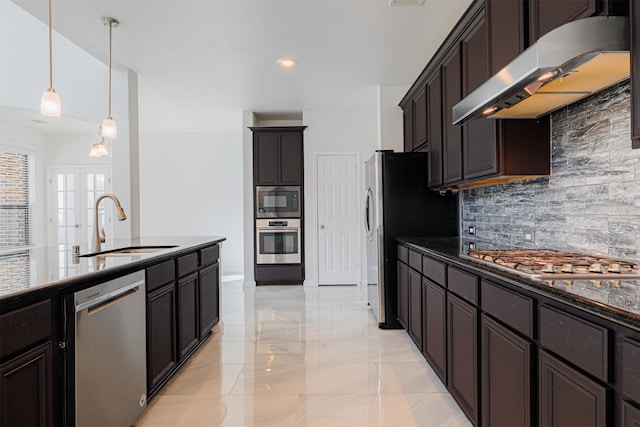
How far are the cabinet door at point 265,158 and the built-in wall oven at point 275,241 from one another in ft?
2.09

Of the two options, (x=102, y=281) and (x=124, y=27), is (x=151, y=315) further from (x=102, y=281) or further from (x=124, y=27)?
(x=124, y=27)

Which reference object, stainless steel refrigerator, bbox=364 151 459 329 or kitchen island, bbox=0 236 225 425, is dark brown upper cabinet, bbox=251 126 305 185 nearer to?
stainless steel refrigerator, bbox=364 151 459 329

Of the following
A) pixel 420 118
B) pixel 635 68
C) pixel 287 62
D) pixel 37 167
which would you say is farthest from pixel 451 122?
pixel 37 167

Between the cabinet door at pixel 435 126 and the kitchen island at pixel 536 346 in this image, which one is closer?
the kitchen island at pixel 536 346

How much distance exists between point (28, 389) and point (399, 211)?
2996 mm

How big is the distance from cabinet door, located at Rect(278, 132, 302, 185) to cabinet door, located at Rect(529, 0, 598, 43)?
422 centimetres

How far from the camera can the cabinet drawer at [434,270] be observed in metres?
2.29

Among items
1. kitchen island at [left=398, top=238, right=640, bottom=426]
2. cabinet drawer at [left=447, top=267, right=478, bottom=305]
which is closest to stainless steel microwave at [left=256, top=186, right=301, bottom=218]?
kitchen island at [left=398, top=238, right=640, bottom=426]

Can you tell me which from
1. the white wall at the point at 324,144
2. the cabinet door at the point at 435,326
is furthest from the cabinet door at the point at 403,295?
the white wall at the point at 324,144

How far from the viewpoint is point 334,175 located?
5801mm

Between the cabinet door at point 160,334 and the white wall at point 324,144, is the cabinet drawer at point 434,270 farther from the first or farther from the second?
the white wall at point 324,144

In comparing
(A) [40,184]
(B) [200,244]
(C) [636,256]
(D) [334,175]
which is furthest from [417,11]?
(A) [40,184]

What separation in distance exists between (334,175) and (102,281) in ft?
14.3

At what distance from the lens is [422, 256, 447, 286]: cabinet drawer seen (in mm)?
2286
